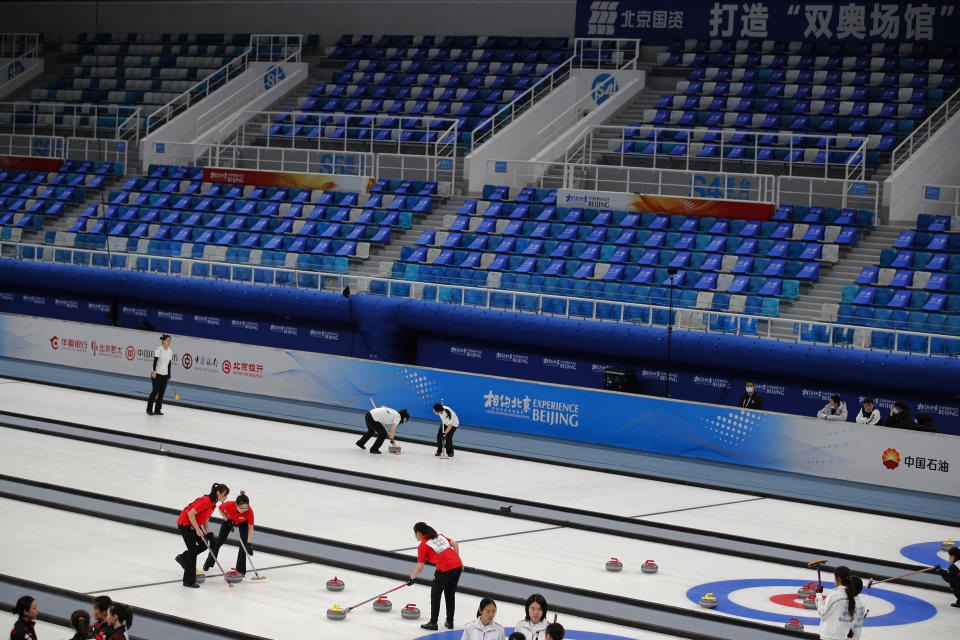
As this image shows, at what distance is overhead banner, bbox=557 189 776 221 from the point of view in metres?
27.5

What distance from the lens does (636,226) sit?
28.0m

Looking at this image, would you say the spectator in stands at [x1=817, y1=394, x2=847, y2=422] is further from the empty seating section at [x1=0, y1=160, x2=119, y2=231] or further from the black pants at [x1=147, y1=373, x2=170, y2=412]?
the empty seating section at [x1=0, y1=160, x2=119, y2=231]

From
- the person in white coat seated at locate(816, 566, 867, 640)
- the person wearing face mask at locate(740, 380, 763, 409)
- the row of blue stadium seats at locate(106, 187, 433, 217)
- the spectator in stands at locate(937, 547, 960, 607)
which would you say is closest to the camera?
the person in white coat seated at locate(816, 566, 867, 640)

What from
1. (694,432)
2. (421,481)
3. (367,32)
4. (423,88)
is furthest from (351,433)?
(367,32)

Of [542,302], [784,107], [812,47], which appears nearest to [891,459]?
[542,302]

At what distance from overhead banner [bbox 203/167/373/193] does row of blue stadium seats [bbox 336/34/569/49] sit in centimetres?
710

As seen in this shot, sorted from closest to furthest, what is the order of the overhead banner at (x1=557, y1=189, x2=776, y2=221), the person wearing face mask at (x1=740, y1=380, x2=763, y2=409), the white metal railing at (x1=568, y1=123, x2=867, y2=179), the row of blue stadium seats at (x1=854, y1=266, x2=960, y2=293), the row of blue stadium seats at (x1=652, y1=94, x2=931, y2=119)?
the person wearing face mask at (x1=740, y1=380, x2=763, y2=409)
the row of blue stadium seats at (x1=854, y1=266, x2=960, y2=293)
the overhead banner at (x1=557, y1=189, x2=776, y2=221)
the white metal railing at (x1=568, y1=123, x2=867, y2=179)
the row of blue stadium seats at (x1=652, y1=94, x2=931, y2=119)

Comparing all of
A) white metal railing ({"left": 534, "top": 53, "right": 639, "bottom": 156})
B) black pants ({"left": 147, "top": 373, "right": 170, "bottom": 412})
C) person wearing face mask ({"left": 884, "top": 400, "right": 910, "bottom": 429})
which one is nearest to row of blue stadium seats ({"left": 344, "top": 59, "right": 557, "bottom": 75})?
white metal railing ({"left": 534, "top": 53, "right": 639, "bottom": 156})

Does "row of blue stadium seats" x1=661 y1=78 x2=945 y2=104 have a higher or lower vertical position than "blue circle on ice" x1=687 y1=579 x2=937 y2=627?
higher

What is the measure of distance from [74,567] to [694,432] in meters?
10.8

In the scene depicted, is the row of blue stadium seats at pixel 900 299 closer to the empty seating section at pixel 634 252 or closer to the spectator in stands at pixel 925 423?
the empty seating section at pixel 634 252

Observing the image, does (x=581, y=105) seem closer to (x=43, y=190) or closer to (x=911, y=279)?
(x=911, y=279)

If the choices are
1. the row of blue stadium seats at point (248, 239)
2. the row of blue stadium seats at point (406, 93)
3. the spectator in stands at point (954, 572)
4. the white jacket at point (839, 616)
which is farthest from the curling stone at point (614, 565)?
the row of blue stadium seats at point (406, 93)

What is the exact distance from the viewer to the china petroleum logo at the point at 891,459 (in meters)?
19.1
